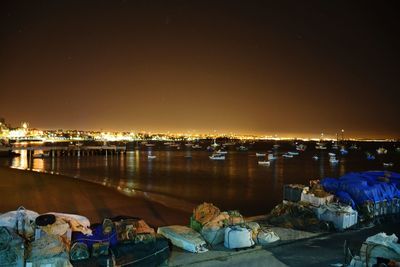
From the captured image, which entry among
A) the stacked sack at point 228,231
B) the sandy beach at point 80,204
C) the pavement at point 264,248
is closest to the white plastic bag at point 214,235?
the stacked sack at point 228,231

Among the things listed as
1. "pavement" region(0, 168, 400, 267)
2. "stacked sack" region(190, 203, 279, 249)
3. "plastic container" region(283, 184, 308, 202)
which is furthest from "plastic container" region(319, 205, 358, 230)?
"stacked sack" region(190, 203, 279, 249)

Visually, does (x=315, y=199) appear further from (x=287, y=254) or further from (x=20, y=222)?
(x=20, y=222)

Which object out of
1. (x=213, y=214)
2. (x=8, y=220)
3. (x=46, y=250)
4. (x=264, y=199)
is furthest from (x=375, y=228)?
(x=264, y=199)

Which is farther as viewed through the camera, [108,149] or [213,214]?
[108,149]

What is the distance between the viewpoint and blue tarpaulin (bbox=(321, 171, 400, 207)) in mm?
12945

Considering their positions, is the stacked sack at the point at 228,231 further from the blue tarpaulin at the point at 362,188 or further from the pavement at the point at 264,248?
the blue tarpaulin at the point at 362,188

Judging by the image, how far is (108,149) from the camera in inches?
3947

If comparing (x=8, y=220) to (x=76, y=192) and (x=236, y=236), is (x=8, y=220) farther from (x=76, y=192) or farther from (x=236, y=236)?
(x=76, y=192)

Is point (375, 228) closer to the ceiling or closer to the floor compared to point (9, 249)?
closer to the floor

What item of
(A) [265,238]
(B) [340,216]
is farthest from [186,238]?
(B) [340,216]

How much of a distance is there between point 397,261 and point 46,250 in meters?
6.93

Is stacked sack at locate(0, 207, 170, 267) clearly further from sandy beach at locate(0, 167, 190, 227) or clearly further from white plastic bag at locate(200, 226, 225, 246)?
sandy beach at locate(0, 167, 190, 227)

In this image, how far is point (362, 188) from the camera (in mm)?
13109

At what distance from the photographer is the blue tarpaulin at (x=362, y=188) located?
42.5 ft
